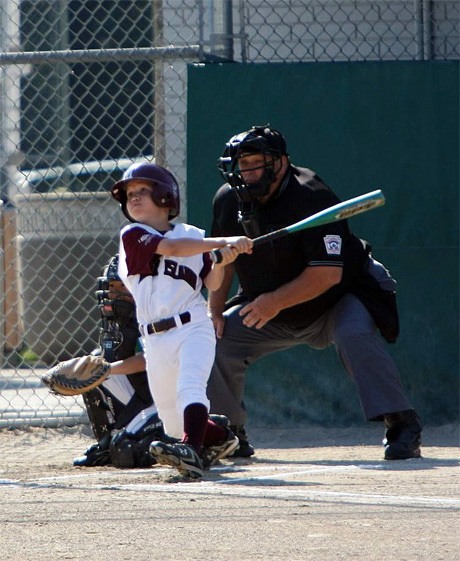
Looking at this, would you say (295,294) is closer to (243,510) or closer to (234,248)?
(234,248)

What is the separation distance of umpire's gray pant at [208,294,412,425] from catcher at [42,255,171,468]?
0.42 m

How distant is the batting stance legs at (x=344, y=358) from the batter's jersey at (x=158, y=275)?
3.11 ft

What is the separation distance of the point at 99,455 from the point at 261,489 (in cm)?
127

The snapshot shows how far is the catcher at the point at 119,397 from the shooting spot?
19.4 feet

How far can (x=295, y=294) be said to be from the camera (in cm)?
601

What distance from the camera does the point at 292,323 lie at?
20.9 feet

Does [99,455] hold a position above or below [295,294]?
below

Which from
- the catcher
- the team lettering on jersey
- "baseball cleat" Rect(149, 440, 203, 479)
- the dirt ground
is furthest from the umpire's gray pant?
"baseball cleat" Rect(149, 440, 203, 479)

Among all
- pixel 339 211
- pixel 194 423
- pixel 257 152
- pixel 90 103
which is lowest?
pixel 194 423

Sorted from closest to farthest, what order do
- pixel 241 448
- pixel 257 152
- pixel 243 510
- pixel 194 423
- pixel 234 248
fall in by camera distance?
pixel 243 510
pixel 194 423
pixel 234 248
pixel 257 152
pixel 241 448

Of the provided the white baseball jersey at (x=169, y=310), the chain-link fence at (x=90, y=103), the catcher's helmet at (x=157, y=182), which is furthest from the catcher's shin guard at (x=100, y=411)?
the chain-link fence at (x=90, y=103)

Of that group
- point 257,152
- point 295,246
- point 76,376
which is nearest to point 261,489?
point 76,376

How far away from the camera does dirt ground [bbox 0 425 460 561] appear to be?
3793 mm

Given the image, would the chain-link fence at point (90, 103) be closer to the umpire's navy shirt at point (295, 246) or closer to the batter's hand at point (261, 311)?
the umpire's navy shirt at point (295, 246)
